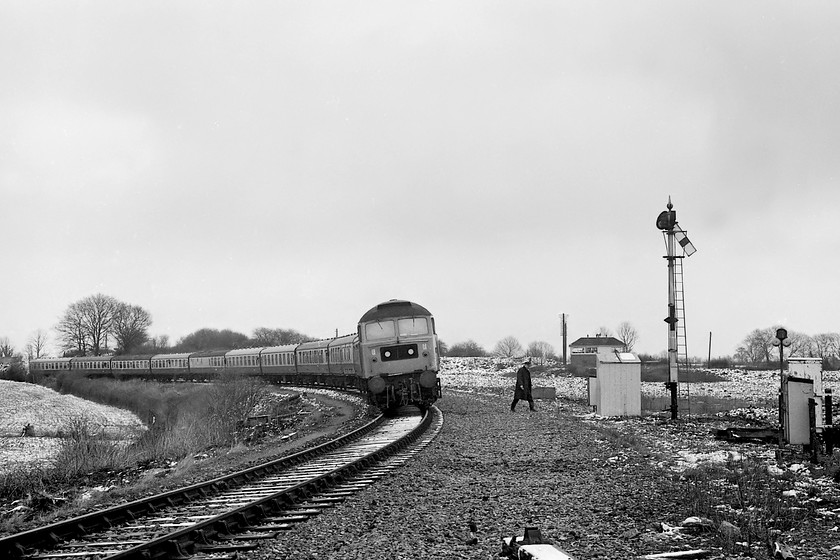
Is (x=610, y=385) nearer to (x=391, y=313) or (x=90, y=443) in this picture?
(x=391, y=313)

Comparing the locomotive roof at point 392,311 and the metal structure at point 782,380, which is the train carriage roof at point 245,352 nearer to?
the locomotive roof at point 392,311

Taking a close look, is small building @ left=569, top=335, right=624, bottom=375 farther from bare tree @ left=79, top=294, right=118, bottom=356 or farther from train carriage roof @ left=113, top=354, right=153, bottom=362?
Result: bare tree @ left=79, top=294, right=118, bottom=356

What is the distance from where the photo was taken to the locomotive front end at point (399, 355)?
77.2ft

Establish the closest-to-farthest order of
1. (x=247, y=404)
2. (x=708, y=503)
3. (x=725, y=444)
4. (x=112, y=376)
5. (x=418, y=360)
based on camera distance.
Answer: (x=708, y=503), (x=725, y=444), (x=418, y=360), (x=247, y=404), (x=112, y=376)

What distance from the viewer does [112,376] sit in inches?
2766

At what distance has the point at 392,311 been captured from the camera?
24.0 metres

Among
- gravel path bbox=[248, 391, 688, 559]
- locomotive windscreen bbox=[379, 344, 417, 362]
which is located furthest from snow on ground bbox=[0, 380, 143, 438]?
gravel path bbox=[248, 391, 688, 559]

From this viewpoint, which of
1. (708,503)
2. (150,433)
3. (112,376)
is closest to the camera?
(708,503)

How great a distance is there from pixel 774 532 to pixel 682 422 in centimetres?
1220

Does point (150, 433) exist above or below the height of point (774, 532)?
below

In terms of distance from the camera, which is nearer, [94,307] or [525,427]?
[525,427]

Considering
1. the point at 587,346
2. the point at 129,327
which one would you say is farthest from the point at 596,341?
the point at 129,327

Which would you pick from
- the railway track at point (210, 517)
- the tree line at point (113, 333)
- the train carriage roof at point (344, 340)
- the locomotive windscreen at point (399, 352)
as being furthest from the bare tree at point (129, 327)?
the railway track at point (210, 517)

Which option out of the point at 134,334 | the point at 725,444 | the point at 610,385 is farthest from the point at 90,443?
the point at 134,334
